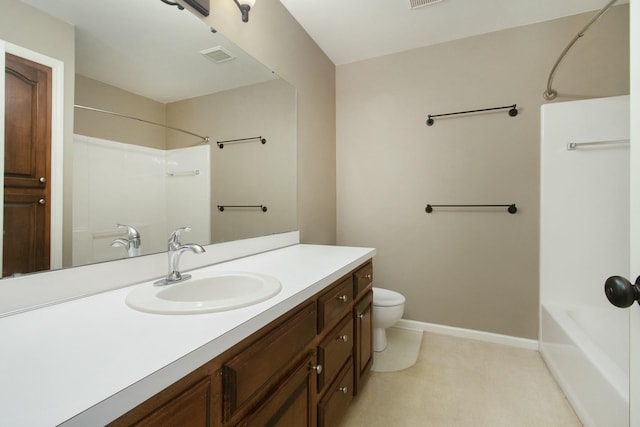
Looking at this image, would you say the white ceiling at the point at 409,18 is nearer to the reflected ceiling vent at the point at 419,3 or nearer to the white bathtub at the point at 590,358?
the reflected ceiling vent at the point at 419,3

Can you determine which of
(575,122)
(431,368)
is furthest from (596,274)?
(431,368)

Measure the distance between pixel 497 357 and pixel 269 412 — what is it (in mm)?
1932

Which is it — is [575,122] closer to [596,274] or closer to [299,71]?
[596,274]

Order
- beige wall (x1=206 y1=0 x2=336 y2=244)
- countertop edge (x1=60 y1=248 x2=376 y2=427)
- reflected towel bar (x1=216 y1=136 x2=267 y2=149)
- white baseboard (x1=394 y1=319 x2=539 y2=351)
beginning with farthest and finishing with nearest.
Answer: white baseboard (x1=394 y1=319 x2=539 y2=351) < beige wall (x1=206 y1=0 x2=336 y2=244) < reflected towel bar (x1=216 y1=136 x2=267 y2=149) < countertop edge (x1=60 y1=248 x2=376 y2=427)

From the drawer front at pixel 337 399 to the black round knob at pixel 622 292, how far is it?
96cm

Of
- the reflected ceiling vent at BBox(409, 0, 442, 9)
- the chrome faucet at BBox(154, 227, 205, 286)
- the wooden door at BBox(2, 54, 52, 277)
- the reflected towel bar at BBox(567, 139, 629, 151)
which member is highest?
the reflected ceiling vent at BBox(409, 0, 442, 9)

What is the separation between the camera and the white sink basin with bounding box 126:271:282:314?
2.40ft

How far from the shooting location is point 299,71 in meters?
2.09

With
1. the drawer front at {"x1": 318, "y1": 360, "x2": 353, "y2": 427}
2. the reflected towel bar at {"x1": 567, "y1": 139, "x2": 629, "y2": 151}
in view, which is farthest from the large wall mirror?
the reflected towel bar at {"x1": 567, "y1": 139, "x2": 629, "y2": 151}

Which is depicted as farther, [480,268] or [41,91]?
[480,268]

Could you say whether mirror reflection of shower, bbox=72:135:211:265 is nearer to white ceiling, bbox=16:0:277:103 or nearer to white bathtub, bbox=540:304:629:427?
white ceiling, bbox=16:0:277:103

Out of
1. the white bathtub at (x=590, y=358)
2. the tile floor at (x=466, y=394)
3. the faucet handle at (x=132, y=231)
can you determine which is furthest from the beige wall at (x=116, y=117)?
the white bathtub at (x=590, y=358)

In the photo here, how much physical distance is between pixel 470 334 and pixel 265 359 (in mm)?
2114

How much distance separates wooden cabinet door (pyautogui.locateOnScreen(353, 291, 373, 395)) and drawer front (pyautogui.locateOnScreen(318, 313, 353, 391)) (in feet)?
0.28
